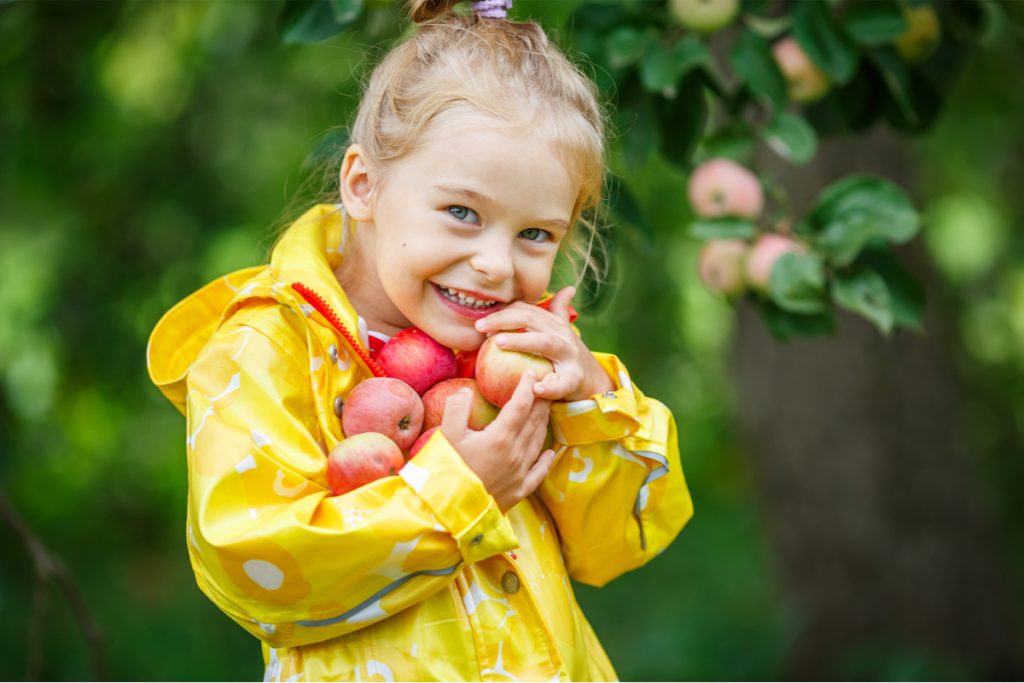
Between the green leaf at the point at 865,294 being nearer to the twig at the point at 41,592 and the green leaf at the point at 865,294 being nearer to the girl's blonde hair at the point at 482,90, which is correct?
the girl's blonde hair at the point at 482,90

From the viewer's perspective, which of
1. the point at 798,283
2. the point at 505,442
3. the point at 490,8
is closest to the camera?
the point at 505,442

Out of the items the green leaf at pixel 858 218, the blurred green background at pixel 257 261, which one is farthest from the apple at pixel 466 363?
the blurred green background at pixel 257 261

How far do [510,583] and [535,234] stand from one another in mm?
469

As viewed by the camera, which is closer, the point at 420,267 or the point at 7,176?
the point at 420,267

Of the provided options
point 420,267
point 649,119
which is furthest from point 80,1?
point 420,267

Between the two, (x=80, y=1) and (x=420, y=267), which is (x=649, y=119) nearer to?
(x=420, y=267)

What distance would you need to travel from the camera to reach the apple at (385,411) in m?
1.38

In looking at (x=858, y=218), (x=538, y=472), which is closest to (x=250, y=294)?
(x=538, y=472)

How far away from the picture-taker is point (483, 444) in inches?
53.0

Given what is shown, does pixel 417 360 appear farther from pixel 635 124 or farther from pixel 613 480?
pixel 635 124

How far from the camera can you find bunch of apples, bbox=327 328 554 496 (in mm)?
1331

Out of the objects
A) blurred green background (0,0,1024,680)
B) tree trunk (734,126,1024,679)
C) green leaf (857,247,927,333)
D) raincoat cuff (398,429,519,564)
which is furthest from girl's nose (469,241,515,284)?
tree trunk (734,126,1024,679)

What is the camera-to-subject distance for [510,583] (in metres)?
1.43

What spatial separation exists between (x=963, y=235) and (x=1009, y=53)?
3.24 m
